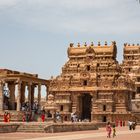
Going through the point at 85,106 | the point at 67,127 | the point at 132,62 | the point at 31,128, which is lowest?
the point at 67,127

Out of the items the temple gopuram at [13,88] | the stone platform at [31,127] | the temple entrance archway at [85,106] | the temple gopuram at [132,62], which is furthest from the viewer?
the temple gopuram at [132,62]

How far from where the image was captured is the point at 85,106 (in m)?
86.5

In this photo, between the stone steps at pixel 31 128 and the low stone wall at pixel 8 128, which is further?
→ the stone steps at pixel 31 128

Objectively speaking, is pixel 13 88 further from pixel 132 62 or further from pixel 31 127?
pixel 132 62

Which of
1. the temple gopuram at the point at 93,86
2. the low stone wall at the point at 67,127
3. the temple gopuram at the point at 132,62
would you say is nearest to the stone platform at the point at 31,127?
the low stone wall at the point at 67,127

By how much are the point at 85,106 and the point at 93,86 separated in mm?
5701

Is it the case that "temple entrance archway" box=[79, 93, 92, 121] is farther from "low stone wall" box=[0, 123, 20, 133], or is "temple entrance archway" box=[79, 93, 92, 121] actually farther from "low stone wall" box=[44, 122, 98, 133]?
"low stone wall" box=[0, 123, 20, 133]

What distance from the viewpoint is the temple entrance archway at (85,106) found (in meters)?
84.1

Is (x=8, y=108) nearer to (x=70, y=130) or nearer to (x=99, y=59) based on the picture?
(x=70, y=130)

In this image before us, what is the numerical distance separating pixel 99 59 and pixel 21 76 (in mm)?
30668

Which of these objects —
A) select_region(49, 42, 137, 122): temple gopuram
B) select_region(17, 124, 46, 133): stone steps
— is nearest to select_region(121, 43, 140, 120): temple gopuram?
select_region(49, 42, 137, 122): temple gopuram

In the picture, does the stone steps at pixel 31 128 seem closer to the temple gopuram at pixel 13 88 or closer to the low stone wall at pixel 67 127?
the low stone wall at pixel 67 127

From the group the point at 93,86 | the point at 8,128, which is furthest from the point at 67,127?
the point at 93,86

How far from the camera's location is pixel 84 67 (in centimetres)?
8531
